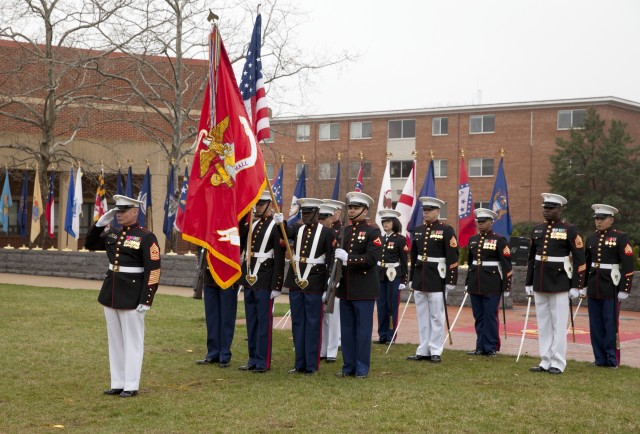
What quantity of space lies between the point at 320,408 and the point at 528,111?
4695 cm

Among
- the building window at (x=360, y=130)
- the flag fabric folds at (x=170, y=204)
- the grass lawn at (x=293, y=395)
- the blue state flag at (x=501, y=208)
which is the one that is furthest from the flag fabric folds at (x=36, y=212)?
the building window at (x=360, y=130)

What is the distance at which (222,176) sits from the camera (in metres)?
10.2

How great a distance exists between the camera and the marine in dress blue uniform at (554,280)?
1088 cm

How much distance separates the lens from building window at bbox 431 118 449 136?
5591 cm

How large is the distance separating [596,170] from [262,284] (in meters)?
42.8

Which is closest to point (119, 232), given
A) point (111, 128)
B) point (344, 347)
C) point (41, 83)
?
point (344, 347)

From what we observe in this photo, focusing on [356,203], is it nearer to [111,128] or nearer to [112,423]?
[112,423]

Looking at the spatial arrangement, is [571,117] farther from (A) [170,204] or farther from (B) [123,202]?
(B) [123,202]

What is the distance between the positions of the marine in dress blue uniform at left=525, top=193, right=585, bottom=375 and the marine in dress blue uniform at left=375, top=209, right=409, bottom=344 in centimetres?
327

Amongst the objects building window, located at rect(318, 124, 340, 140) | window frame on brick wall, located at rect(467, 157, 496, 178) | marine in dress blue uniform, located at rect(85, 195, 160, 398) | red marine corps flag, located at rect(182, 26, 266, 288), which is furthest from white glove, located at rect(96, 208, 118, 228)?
building window, located at rect(318, 124, 340, 140)

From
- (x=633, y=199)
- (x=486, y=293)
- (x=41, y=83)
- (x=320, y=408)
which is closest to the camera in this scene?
(x=320, y=408)

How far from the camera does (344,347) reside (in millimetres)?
10570

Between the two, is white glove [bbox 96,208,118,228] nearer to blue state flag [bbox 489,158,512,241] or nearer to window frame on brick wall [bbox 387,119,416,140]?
blue state flag [bbox 489,158,512,241]

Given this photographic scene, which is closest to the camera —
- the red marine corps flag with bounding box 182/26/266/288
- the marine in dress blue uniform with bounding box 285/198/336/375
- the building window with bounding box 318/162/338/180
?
the red marine corps flag with bounding box 182/26/266/288
